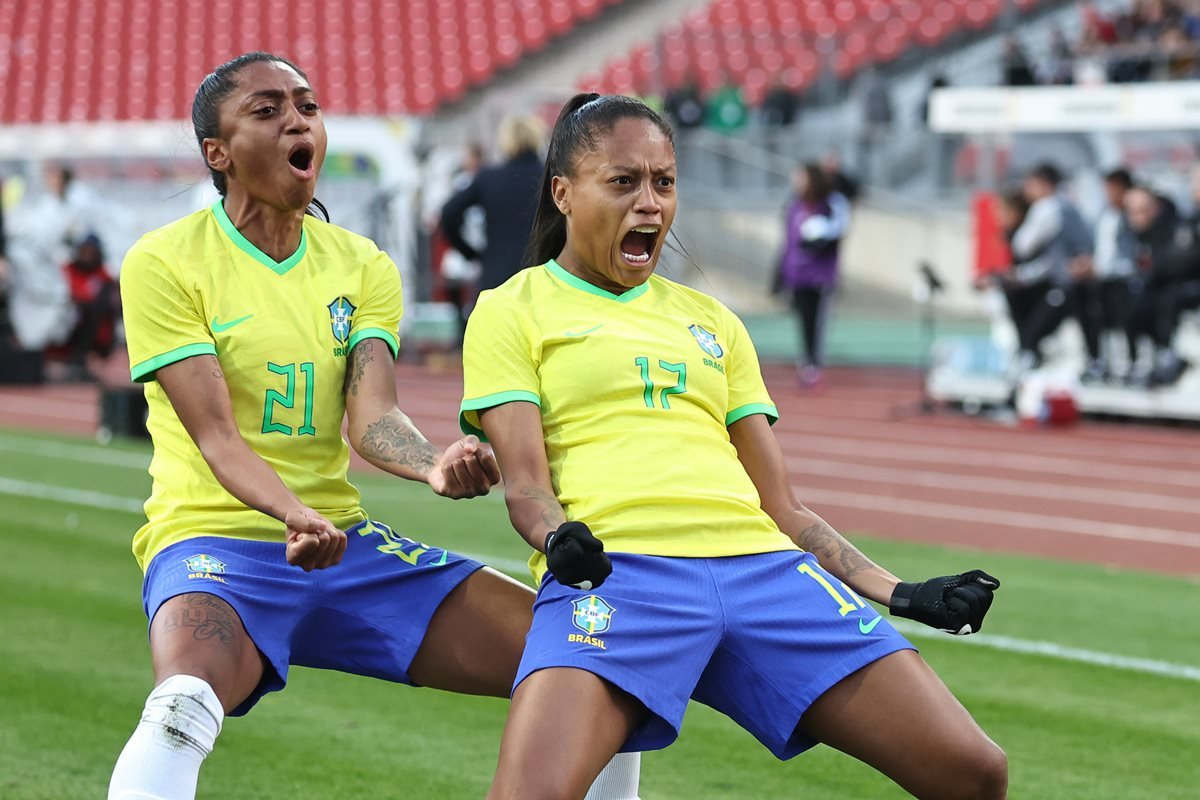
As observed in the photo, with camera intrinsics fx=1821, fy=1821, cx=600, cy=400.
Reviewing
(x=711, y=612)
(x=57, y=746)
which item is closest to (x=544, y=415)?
(x=711, y=612)

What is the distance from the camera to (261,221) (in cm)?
382

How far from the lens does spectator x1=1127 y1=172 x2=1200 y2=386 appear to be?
14062 mm

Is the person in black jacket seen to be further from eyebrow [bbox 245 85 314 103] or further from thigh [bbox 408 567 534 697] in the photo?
thigh [bbox 408 567 534 697]

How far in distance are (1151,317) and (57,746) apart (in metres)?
11.1

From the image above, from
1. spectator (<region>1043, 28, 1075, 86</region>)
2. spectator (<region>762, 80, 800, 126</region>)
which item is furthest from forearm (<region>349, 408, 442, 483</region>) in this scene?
spectator (<region>762, 80, 800, 126</region>)

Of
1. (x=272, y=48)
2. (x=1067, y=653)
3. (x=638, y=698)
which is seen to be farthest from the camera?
(x=272, y=48)

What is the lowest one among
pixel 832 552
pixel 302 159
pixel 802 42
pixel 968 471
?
pixel 968 471

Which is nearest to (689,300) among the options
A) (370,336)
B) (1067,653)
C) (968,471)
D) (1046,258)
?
(370,336)

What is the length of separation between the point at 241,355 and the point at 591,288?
74 centimetres

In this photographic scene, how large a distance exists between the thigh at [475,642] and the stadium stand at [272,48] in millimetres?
23048

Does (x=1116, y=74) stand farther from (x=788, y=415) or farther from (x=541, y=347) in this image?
(x=541, y=347)

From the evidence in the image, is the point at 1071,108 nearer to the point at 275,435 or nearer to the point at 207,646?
the point at 275,435

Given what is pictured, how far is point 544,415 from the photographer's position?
11.2ft

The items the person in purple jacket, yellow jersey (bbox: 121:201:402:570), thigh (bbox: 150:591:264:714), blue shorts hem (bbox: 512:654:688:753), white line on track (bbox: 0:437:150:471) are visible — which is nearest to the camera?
blue shorts hem (bbox: 512:654:688:753)
